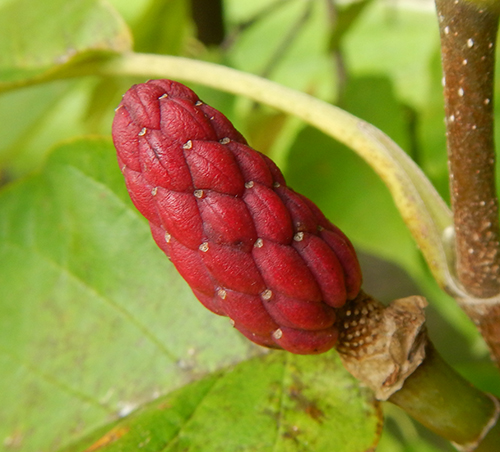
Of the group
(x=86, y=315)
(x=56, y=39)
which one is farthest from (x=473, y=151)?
(x=56, y=39)

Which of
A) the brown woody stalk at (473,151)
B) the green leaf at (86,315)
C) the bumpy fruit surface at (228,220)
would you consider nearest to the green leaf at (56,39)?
the green leaf at (86,315)

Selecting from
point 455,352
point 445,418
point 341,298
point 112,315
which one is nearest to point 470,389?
point 445,418

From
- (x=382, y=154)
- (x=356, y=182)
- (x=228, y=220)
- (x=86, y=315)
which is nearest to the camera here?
(x=228, y=220)

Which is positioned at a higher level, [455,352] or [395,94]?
[395,94]

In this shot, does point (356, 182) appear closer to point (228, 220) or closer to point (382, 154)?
point (382, 154)

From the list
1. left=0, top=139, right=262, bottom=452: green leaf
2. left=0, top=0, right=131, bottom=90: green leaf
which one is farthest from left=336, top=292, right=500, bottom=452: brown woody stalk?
left=0, top=0, right=131, bottom=90: green leaf

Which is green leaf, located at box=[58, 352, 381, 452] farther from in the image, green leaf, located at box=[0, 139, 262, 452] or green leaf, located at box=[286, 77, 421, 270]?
green leaf, located at box=[286, 77, 421, 270]

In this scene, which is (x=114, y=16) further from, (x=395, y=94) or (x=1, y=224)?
(x=395, y=94)
